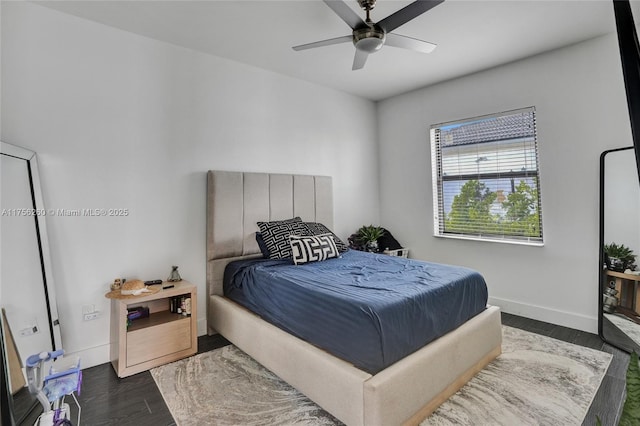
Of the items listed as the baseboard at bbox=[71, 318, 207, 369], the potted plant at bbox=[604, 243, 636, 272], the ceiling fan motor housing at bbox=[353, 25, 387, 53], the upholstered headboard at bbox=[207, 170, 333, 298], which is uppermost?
the ceiling fan motor housing at bbox=[353, 25, 387, 53]

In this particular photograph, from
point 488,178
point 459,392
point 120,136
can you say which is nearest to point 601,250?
point 488,178

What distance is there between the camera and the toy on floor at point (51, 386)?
128 cm

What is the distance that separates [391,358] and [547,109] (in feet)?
9.99

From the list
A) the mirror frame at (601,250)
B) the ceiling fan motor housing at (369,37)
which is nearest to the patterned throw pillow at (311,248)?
the ceiling fan motor housing at (369,37)

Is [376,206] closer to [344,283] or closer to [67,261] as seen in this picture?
[344,283]

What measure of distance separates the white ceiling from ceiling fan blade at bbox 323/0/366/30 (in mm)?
450

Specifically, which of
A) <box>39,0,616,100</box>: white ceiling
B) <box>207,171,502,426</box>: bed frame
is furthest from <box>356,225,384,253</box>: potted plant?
<box>39,0,616,100</box>: white ceiling

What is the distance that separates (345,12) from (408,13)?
0.38 metres

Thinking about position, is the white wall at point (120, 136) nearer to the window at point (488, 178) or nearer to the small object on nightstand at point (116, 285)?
→ the small object on nightstand at point (116, 285)

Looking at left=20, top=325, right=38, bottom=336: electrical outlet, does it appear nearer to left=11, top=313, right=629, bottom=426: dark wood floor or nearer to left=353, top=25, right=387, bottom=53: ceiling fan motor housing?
left=11, top=313, right=629, bottom=426: dark wood floor

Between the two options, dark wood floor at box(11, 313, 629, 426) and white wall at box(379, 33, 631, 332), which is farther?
white wall at box(379, 33, 631, 332)

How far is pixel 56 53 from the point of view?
2375 mm

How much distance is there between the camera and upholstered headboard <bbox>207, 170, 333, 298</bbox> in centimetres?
301

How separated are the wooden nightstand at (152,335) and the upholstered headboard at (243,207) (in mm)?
459
